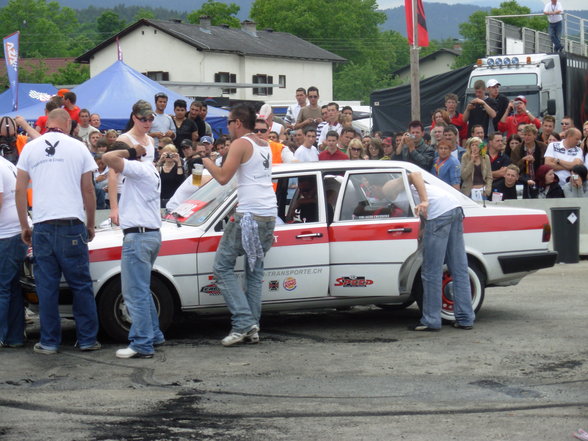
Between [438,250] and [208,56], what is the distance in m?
61.3

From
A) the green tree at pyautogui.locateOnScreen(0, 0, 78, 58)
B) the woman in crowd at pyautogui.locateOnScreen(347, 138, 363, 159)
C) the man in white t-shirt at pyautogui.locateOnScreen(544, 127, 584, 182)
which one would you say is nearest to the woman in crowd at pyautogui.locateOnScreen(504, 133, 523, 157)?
the man in white t-shirt at pyautogui.locateOnScreen(544, 127, 584, 182)

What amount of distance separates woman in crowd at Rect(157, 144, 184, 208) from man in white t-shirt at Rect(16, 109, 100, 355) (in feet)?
17.5

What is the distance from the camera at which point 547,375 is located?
7609 millimetres

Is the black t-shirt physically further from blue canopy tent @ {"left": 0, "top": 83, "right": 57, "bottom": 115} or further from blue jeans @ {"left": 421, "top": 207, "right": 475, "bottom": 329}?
blue canopy tent @ {"left": 0, "top": 83, "right": 57, "bottom": 115}

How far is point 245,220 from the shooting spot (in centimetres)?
872

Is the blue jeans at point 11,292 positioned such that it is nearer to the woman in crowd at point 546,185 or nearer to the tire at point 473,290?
the tire at point 473,290

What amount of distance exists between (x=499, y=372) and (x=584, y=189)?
353 inches

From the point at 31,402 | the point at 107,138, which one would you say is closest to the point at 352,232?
the point at 31,402

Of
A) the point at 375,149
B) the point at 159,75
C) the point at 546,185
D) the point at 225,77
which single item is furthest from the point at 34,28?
the point at 546,185

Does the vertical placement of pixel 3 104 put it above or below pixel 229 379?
above

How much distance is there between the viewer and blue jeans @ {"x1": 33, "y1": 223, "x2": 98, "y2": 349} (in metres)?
8.47

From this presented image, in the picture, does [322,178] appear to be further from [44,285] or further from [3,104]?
[3,104]

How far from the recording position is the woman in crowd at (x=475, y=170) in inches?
581

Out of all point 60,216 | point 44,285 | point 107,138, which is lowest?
point 44,285
